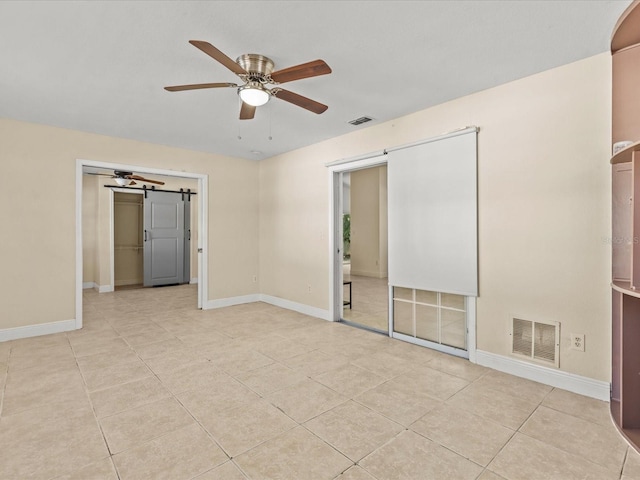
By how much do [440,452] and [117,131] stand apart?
4.79 m

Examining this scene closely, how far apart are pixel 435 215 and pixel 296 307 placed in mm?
2684

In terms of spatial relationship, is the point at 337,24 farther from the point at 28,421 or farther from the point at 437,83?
the point at 28,421

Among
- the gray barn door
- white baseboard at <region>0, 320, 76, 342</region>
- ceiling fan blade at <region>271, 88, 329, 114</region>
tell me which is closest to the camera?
ceiling fan blade at <region>271, 88, 329, 114</region>

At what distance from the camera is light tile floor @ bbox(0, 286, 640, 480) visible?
64.7 inches

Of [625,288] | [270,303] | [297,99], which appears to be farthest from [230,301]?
[625,288]

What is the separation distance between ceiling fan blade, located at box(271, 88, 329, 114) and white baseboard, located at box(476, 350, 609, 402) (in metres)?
2.63

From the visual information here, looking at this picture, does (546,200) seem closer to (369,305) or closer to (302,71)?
(302,71)

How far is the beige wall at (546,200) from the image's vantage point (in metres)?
2.33

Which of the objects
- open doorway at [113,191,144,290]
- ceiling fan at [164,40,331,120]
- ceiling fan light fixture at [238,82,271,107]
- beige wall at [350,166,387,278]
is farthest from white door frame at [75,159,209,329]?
beige wall at [350,166,387,278]

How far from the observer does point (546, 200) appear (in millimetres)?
2564

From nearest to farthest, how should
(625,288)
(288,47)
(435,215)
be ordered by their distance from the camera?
(625,288) → (288,47) → (435,215)

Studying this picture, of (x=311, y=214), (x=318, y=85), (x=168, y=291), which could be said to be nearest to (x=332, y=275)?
(x=311, y=214)

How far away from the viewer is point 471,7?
1.86 meters

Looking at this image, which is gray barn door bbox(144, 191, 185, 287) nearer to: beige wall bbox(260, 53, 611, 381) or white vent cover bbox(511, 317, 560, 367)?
beige wall bbox(260, 53, 611, 381)
